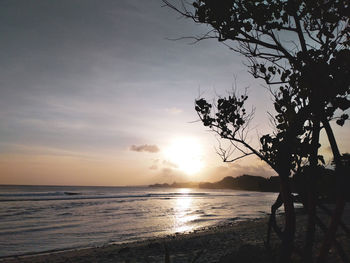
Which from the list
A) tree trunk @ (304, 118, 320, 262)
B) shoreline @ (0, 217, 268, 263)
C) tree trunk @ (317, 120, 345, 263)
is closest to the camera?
tree trunk @ (317, 120, 345, 263)

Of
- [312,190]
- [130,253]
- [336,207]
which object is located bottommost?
[130,253]

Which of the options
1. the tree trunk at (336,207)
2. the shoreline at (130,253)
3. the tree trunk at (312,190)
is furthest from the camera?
the shoreline at (130,253)

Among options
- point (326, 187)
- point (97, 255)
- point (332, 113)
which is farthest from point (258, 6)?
point (97, 255)

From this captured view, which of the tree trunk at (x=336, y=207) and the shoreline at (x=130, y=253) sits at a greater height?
the tree trunk at (x=336, y=207)

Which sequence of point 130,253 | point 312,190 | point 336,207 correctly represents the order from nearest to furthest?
point 336,207
point 312,190
point 130,253

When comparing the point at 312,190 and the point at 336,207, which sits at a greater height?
the point at 312,190

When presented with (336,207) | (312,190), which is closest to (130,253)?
(312,190)

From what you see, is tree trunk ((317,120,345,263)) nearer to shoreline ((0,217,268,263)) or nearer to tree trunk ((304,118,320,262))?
tree trunk ((304,118,320,262))

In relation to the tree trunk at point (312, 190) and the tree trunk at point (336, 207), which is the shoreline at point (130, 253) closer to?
the tree trunk at point (312, 190)

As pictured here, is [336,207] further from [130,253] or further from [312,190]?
[130,253]

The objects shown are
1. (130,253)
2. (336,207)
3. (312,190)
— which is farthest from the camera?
(130,253)

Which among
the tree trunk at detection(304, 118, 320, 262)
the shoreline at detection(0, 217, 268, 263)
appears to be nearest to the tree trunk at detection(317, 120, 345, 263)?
the tree trunk at detection(304, 118, 320, 262)

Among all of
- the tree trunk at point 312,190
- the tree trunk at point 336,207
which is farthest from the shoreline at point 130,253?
the tree trunk at point 336,207

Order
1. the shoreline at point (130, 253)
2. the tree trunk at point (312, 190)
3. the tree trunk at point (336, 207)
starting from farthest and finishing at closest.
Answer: the shoreline at point (130, 253), the tree trunk at point (312, 190), the tree trunk at point (336, 207)
